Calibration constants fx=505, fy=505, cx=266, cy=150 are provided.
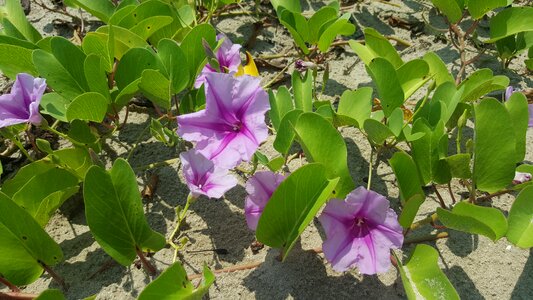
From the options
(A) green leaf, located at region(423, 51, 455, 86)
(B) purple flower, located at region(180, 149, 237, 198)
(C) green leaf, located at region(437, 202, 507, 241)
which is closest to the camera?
(C) green leaf, located at region(437, 202, 507, 241)

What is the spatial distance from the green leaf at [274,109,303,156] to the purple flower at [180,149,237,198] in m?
0.16

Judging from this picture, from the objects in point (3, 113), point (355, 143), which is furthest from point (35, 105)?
point (355, 143)

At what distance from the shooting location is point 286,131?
140 cm

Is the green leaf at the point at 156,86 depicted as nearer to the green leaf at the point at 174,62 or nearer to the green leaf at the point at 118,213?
the green leaf at the point at 174,62

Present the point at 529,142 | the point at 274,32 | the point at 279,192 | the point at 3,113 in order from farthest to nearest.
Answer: the point at 274,32 → the point at 529,142 → the point at 3,113 → the point at 279,192

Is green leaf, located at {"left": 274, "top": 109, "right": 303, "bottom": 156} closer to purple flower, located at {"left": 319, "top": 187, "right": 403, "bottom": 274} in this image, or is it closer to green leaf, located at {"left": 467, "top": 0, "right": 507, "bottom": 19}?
purple flower, located at {"left": 319, "top": 187, "right": 403, "bottom": 274}

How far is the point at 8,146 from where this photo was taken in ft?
6.01

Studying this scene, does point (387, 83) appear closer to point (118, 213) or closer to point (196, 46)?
point (196, 46)

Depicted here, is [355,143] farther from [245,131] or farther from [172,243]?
[172,243]

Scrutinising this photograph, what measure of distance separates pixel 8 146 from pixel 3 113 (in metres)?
0.38

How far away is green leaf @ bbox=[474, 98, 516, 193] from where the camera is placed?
1.29 m

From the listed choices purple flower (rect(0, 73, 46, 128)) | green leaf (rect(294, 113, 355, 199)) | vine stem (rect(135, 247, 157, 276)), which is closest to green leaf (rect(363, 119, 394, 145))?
green leaf (rect(294, 113, 355, 199))

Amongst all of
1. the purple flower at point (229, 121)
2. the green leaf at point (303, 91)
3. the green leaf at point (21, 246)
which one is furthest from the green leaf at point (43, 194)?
the green leaf at point (303, 91)

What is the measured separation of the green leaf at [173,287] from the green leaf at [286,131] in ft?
1.42
